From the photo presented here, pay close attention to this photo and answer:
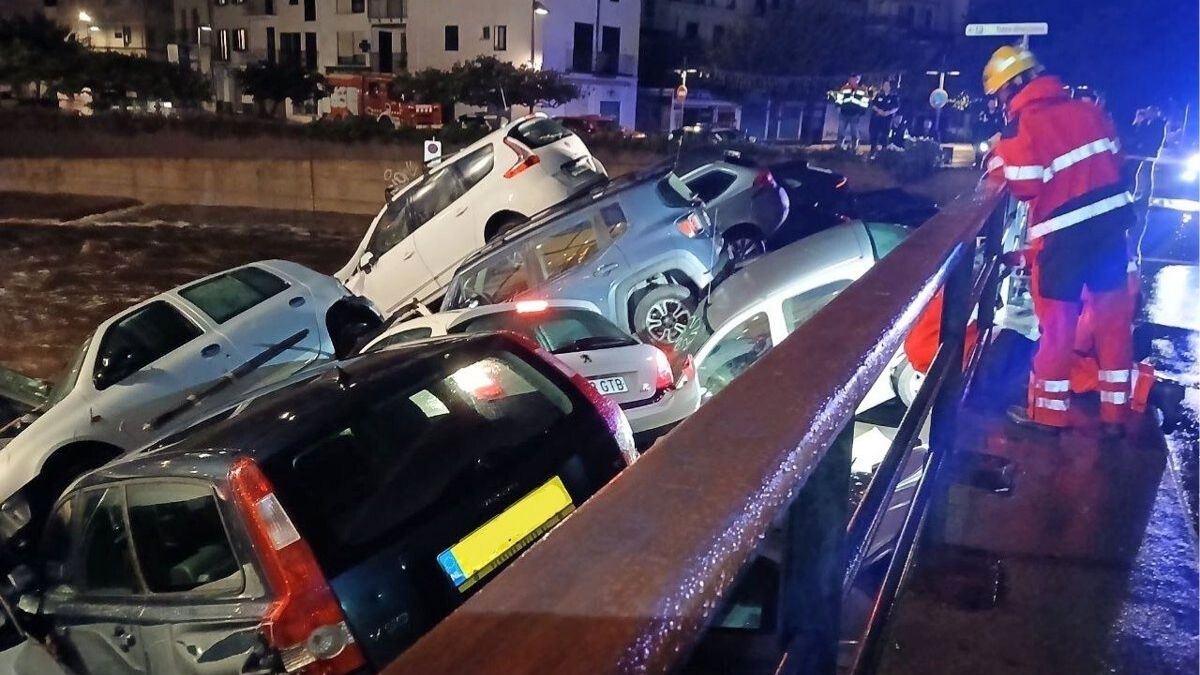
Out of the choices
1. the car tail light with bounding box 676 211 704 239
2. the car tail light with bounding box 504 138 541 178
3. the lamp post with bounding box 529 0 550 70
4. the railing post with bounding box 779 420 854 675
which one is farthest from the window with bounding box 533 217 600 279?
the lamp post with bounding box 529 0 550 70

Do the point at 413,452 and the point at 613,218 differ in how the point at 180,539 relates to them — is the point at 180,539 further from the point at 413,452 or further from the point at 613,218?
the point at 613,218

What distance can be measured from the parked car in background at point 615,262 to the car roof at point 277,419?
4.31 metres

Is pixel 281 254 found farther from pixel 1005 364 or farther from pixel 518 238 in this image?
pixel 1005 364

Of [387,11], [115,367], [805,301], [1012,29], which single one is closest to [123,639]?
[115,367]

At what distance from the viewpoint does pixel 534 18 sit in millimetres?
39562

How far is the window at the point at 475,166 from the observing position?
11.0 m

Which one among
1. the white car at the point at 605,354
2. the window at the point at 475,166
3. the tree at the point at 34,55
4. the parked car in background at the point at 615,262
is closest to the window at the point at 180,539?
the white car at the point at 605,354

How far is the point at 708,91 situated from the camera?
3828 centimetres

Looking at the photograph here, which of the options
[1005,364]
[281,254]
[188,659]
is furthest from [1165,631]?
[281,254]

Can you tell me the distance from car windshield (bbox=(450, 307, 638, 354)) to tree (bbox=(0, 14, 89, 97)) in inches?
1427

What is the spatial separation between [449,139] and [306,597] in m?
21.3

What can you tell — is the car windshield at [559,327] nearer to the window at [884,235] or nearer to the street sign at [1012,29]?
the window at [884,235]

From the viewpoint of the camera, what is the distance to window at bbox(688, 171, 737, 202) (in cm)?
1010

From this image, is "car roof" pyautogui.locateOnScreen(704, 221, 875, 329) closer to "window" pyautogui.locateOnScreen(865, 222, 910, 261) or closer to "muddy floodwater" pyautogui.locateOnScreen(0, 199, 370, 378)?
"window" pyautogui.locateOnScreen(865, 222, 910, 261)
